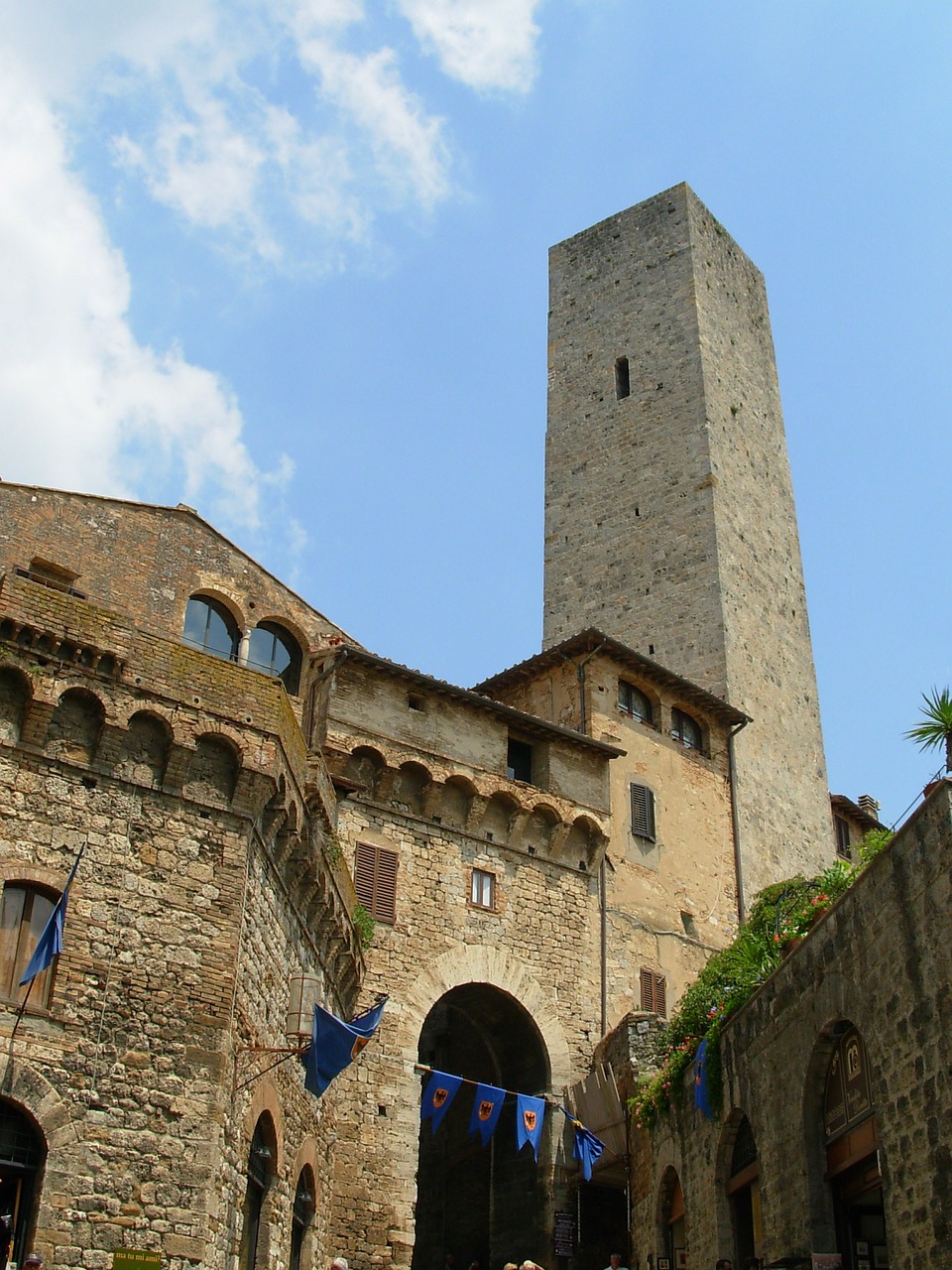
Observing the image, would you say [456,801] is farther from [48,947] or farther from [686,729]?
[48,947]

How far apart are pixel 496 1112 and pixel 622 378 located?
23.4 metres

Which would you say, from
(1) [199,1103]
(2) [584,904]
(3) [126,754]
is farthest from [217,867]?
(2) [584,904]

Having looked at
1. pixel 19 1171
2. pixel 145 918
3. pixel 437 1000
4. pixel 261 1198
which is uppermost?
pixel 437 1000

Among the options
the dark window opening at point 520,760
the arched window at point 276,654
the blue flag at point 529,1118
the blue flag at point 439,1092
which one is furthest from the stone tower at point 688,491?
the arched window at point 276,654

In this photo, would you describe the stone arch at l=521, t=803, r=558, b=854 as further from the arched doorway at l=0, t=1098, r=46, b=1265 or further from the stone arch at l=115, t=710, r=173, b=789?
the arched doorway at l=0, t=1098, r=46, b=1265

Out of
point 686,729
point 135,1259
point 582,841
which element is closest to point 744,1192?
point 135,1259

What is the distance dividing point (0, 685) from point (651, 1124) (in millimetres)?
→ 12606

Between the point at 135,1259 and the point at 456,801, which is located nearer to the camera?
the point at 135,1259

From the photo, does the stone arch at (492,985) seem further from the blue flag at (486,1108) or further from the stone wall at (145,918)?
the stone wall at (145,918)

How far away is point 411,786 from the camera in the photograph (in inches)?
968

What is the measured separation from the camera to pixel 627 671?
96.1ft

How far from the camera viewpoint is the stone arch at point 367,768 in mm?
23875

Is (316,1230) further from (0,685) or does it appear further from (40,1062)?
(0,685)

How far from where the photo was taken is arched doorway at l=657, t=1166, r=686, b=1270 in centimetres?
1938
